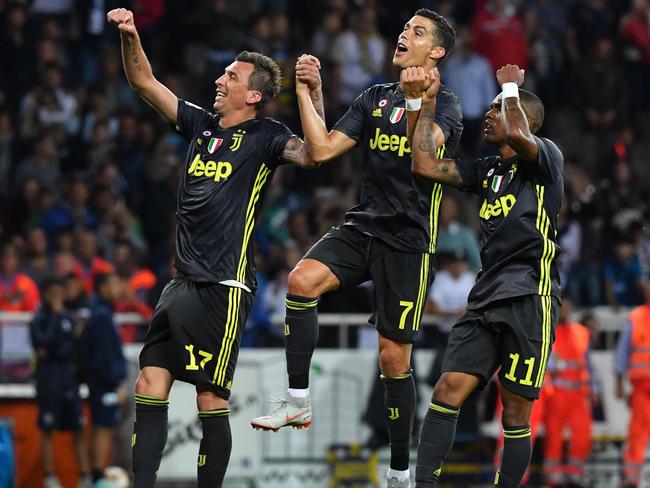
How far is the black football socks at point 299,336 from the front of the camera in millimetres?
8578

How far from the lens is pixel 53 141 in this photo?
53.5 ft

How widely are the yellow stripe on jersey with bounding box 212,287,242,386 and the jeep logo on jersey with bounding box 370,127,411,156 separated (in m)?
1.21

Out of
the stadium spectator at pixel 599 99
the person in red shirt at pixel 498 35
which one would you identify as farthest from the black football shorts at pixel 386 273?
the stadium spectator at pixel 599 99

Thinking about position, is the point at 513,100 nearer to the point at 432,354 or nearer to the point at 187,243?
the point at 187,243

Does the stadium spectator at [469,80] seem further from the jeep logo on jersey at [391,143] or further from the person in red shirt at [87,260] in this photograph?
the jeep logo on jersey at [391,143]

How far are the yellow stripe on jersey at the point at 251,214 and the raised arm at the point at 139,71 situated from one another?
696 millimetres

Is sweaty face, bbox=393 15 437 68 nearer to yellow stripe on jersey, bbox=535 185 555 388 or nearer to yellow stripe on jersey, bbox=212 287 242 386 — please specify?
yellow stripe on jersey, bbox=535 185 555 388

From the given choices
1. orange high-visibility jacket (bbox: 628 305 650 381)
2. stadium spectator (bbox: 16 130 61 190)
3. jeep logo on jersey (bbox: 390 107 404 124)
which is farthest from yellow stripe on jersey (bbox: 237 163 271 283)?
stadium spectator (bbox: 16 130 61 190)

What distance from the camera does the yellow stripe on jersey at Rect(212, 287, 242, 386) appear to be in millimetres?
8234

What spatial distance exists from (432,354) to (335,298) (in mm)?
1167

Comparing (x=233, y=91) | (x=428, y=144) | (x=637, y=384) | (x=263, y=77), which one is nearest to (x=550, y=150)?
(x=428, y=144)

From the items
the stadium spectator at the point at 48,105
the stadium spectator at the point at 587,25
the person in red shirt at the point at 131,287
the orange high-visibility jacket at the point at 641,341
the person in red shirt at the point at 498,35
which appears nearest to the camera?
→ the person in red shirt at the point at 131,287

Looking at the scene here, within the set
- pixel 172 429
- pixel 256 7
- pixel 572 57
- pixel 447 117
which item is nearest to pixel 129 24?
pixel 447 117

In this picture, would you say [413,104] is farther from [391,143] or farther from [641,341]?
[641,341]
